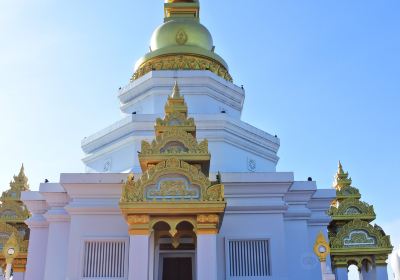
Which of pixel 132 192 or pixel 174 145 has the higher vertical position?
pixel 174 145

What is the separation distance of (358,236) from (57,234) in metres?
11.2

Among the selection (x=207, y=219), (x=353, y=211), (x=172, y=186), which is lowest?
(x=207, y=219)

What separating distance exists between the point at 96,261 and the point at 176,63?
8.63m

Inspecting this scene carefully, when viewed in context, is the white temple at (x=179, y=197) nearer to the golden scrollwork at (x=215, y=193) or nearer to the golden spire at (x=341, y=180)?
the golden scrollwork at (x=215, y=193)

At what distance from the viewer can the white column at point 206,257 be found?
10586mm

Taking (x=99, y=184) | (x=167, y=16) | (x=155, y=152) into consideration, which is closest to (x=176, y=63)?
(x=167, y=16)

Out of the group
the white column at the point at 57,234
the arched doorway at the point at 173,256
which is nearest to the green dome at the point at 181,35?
the white column at the point at 57,234

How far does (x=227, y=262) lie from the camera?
1353cm

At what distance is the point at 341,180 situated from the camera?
74.0 ft

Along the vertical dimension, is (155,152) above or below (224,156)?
below

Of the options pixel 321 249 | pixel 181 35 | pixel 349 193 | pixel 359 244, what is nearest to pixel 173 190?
pixel 321 249

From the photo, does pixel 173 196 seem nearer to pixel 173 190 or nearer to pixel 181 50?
pixel 173 190

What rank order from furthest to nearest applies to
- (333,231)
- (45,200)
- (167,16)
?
(167,16) → (333,231) → (45,200)

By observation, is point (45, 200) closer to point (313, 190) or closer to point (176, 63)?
point (176, 63)
